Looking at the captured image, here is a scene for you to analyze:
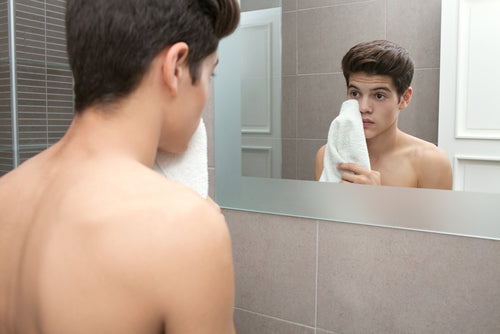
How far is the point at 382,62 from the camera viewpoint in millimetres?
1005

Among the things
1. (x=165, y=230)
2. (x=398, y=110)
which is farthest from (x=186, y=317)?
(x=398, y=110)

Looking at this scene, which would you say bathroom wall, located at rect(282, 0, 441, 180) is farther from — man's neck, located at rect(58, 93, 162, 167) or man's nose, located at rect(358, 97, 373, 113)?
man's neck, located at rect(58, 93, 162, 167)

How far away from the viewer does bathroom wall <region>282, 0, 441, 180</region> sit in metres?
0.96

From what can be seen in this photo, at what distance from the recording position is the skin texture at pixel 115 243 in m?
0.42

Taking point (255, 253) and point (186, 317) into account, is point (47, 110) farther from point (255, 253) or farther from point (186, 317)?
point (186, 317)

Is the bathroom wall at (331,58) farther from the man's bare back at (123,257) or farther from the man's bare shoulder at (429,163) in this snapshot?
the man's bare back at (123,257)

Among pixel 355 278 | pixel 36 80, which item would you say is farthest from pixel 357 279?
pixel 36 80

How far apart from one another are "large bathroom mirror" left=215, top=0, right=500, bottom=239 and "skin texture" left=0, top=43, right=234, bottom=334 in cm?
64

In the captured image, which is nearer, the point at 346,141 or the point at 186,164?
the point at 186,164

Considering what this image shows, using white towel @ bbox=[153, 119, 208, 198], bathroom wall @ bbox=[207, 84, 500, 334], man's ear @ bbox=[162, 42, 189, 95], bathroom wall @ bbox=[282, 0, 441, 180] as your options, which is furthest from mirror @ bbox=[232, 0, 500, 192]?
man's ear @ bbox=[162, 42, 189, 95]

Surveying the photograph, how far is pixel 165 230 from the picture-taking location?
0.43 m

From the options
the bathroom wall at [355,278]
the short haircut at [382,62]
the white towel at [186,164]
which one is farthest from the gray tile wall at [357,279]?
the white towel at [186,164]

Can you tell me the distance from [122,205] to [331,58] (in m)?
0.77

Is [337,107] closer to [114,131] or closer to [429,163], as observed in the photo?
[429,163]
